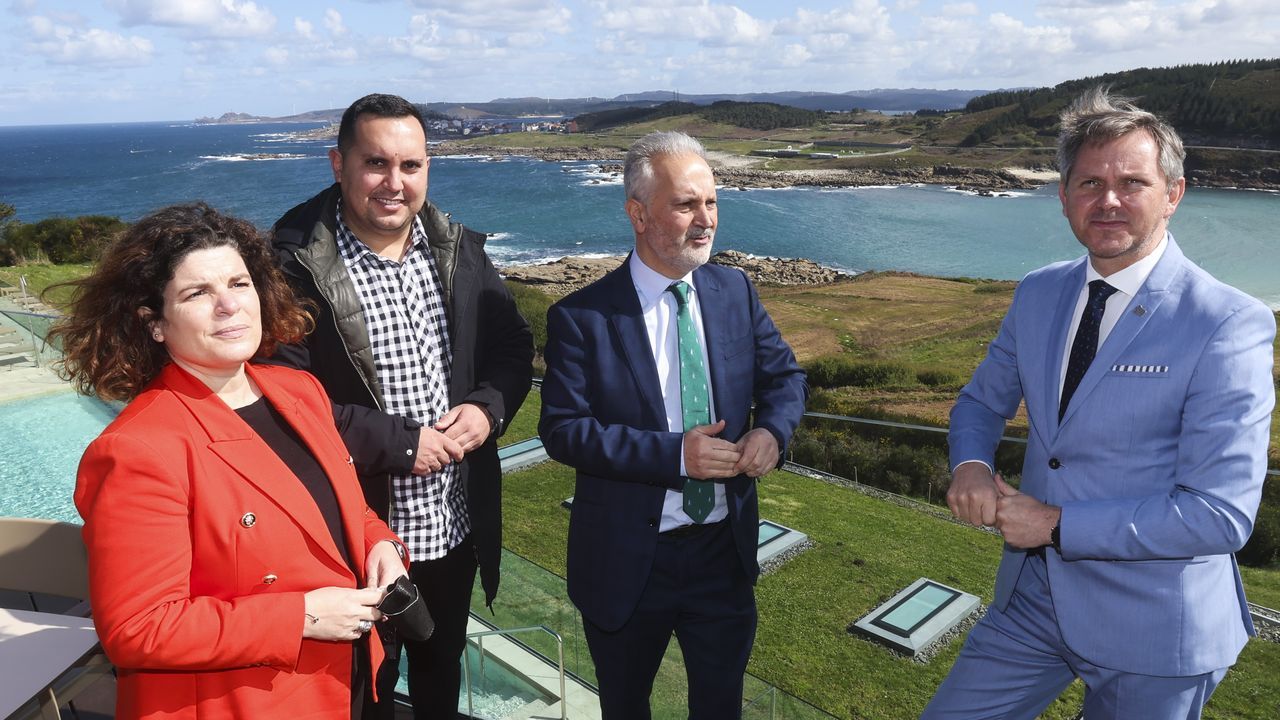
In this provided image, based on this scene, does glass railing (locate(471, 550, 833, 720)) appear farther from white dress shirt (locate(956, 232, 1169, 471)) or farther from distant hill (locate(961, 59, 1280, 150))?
distant hill (locate(961, 59, 1280, 150))

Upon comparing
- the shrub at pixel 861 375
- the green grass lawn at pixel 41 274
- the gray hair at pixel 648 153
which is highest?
the gray hair at pixel 648 153

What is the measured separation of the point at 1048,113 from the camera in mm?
101000

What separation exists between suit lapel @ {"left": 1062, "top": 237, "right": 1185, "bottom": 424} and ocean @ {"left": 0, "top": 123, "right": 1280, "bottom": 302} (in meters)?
42.4

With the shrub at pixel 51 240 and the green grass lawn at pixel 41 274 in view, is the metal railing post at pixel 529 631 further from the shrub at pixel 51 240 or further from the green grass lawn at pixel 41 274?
the shrub at pixel 51 240

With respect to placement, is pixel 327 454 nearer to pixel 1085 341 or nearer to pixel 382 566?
pixel 382 566

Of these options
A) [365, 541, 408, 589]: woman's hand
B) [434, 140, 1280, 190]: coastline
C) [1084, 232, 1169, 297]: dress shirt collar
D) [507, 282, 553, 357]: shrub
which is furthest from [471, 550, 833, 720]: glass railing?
[434, 140, 1280, 190]: coastline

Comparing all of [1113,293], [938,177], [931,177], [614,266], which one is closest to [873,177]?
[931,177]

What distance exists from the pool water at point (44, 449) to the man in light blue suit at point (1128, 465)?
8.82m

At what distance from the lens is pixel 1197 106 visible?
76438 millimetres

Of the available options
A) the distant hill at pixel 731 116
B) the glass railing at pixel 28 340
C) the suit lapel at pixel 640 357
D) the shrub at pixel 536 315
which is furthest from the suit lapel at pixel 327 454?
the distant hill at pixel 731 116

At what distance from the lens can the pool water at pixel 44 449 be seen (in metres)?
8.45

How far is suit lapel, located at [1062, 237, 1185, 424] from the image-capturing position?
196 centimetres

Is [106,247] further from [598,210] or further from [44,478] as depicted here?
[598,210]

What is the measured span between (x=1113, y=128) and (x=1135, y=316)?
0.45m
